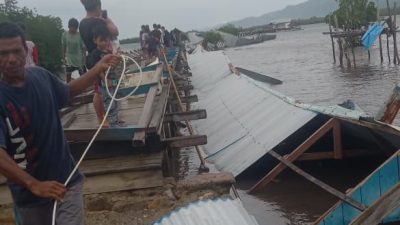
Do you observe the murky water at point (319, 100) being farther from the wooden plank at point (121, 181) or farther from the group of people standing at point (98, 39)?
the group of people standing at point (98, 39)

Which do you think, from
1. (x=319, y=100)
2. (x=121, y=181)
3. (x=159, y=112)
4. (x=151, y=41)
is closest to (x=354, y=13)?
(x=319, y=100)

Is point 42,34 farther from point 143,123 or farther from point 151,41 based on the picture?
point 143,123

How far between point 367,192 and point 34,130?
4.52 metres

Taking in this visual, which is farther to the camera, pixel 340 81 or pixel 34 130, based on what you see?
pixel 340 81

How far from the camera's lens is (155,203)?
5656mm

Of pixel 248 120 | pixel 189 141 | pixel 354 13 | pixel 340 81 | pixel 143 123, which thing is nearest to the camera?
pixel 143 123

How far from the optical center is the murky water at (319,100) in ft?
26.4

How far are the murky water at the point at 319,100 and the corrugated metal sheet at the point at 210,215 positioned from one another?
277cm

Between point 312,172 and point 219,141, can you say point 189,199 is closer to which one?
point 312,172

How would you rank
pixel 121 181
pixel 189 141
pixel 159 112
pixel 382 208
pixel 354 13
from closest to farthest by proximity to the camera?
pixel 382 208
pixel 121 181
pixel 189 141
pixel 159 112
pixel 354 13

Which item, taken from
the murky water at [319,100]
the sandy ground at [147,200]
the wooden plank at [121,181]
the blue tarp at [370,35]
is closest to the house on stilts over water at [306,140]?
the murky water at [319,100]

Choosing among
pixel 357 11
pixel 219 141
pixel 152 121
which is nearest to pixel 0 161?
pixel 152 121

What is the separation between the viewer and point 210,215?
4.96 meters

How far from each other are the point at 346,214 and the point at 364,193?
1.11 ft
